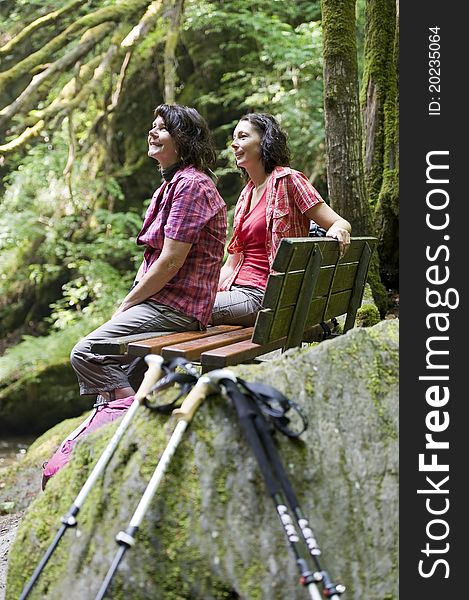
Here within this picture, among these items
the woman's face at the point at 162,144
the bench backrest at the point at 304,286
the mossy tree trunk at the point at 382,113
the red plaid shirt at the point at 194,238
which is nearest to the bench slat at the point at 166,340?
the red plaid shirt at the point at 194,238

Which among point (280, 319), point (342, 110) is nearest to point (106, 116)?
point (342, 110)

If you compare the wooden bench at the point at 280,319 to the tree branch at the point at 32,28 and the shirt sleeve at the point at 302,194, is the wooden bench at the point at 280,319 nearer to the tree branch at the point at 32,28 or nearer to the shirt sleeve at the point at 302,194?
the shirt sleeve at the point at 302,194

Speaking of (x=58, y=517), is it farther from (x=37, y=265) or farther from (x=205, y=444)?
(x=37, y=265)

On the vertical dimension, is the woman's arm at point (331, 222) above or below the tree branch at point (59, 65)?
below

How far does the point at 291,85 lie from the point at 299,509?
368 inches

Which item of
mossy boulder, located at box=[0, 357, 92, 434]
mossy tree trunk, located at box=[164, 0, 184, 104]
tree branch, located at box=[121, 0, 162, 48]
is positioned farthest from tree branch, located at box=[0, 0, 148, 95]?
mossy boulder, located at box=[0, 357, 92, 434]

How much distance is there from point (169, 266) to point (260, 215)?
996 mm

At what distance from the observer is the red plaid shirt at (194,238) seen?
12.7 ft

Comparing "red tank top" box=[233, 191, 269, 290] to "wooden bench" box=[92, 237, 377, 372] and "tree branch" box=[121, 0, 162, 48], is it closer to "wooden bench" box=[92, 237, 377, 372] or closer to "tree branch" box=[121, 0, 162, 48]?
"wooden bench" box=[92, 237, 377, 372]

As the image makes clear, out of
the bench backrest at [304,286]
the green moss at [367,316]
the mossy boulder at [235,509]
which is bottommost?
the mossy boulder at [235,509]

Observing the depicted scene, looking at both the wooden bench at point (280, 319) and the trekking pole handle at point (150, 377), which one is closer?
the trekking pole handle at point (150, 377)

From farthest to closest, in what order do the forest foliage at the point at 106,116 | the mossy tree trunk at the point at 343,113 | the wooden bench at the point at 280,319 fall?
the forest foliage at the point at 106,116
the mossy tree trunk at the point at 343,113
the wooden bench at the point at 280,319

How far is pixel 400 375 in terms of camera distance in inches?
114

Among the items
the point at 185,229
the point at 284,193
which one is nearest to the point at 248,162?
the point at 284,193
